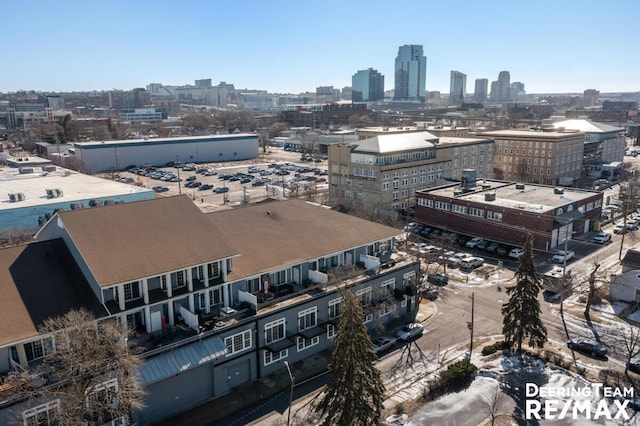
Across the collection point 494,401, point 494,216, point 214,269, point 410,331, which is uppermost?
point 214,269

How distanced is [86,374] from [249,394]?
9.40 meters

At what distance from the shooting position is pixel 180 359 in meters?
22.6

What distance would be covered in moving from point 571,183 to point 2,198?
8557 cm

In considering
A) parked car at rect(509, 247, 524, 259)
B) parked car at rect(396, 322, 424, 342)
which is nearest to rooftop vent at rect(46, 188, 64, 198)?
parked car at rect(396, 322, 424, 342)

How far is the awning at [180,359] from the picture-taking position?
2147 cm

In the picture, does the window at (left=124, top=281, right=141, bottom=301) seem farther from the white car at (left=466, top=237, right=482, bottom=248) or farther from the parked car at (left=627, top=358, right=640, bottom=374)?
the white car at (left=466, top=237, right=482, bottom=248)

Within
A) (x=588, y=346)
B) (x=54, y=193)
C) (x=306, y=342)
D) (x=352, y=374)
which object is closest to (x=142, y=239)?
(x=306, y=342)

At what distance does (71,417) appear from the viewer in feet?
56.5

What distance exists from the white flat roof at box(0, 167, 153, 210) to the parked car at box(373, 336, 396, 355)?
42.2 metres

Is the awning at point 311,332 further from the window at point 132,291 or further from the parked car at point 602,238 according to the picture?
the parked car at point 602,238

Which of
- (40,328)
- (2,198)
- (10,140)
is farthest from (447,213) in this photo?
(10,140)

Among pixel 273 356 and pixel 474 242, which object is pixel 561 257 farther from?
pixel 273 356

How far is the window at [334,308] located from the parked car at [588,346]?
47.6 ft

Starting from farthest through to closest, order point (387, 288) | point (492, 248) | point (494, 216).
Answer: point (494, 216) < point (492, 248) < point (387, 288)
